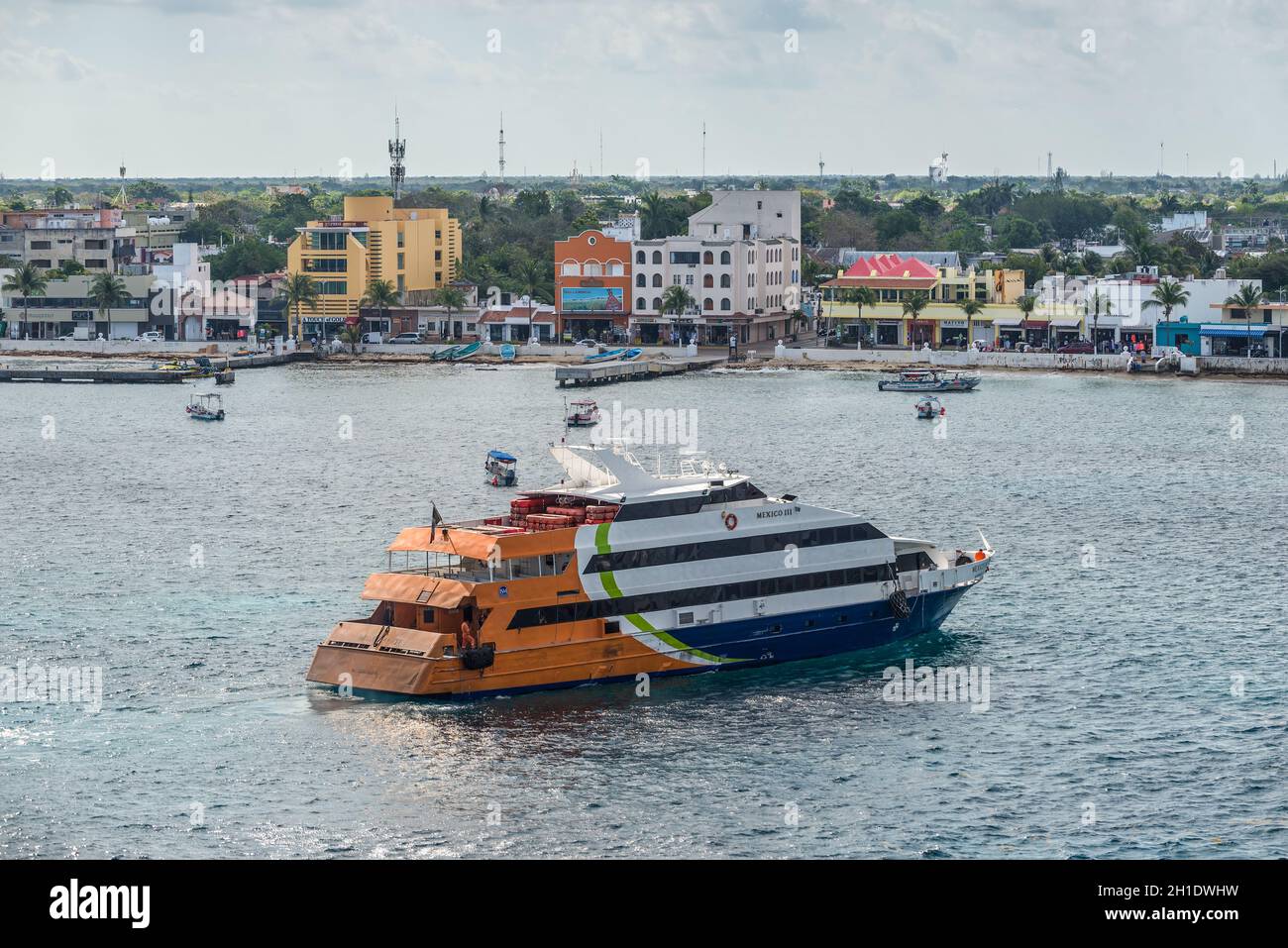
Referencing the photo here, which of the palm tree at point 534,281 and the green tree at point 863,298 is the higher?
the palm tree at point 534,281

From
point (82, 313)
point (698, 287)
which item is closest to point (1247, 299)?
point (698, 287)

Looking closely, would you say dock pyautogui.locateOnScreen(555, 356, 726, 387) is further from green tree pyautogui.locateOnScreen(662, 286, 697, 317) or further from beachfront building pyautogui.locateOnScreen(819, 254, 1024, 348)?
beachfront building pyautogui.locateOnScreen(819, 254, 1024, 348)

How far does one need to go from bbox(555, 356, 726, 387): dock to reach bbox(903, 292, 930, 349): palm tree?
1699cm

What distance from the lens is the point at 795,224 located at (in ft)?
566

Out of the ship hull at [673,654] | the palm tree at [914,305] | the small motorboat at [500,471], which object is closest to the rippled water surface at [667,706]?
the ship hull at [673,654]

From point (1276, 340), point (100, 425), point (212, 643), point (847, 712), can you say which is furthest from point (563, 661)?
point (1276, 340)

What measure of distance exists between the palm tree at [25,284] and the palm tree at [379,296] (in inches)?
1195

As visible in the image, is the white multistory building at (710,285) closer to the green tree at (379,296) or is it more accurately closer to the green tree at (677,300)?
the green tree at (677,300)

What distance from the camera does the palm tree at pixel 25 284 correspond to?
162 metres

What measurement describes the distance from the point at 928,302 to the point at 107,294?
244 feet

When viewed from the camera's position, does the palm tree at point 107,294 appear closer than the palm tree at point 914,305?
No

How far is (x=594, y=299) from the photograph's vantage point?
160 m

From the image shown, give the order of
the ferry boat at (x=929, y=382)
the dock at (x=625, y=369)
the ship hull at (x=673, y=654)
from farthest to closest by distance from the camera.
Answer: the dock at (x=625, y=369), the ferry boat at (x=929, y=382), the ship hull at (x=673, y=654)
